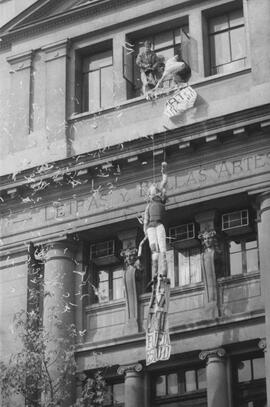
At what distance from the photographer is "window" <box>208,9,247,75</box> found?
118 ft

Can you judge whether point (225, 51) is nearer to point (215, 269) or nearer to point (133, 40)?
point (133, 40)

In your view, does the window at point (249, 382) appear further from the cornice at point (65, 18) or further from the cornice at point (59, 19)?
the cornice at point (59, 19)

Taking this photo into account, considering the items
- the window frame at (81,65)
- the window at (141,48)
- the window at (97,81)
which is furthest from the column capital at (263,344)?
the window frame at (81,65)

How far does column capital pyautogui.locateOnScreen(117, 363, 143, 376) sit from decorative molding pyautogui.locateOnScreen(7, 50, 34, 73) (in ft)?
33.7

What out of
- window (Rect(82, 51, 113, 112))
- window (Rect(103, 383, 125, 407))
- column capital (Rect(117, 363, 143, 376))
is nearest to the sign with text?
window (Rect(82, 51, 113, 112))

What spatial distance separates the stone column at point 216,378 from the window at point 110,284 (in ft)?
12.0

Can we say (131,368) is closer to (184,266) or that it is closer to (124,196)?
(184,266)

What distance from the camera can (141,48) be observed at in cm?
3759

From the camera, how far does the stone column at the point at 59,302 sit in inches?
1326

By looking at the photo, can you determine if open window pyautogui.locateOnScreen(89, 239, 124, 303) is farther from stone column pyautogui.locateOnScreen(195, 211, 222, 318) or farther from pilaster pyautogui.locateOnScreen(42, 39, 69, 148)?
pilaster pyautogui.locateOnScreen(42, 39, 69, 148)

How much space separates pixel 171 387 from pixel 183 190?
17.3 ft

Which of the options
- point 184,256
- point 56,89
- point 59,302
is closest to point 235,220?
point 184,256

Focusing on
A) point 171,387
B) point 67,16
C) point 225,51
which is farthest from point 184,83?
point 171,387

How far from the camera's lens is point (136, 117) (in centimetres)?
3619
